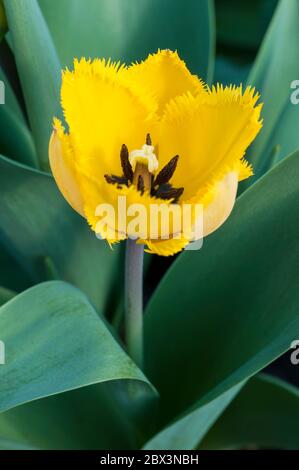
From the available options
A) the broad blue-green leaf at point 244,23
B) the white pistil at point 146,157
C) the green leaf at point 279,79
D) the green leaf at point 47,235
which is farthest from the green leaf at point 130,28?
the broad blue-green leaf at point 244,23

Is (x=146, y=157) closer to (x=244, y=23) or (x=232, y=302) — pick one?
(x=232, y=302)

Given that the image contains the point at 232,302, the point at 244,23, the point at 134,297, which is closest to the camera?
the point at 134,297

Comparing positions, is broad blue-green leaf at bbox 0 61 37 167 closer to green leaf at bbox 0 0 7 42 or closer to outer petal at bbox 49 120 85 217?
green leaf at bbox 0 0 7 42

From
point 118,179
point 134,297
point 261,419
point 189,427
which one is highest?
point 118,179

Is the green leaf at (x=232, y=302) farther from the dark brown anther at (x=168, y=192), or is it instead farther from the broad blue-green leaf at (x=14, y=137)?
the broad blue-green leaf at (x=14, y=137)

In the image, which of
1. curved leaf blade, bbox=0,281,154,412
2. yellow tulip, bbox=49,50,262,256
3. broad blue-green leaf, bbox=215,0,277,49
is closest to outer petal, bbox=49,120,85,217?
yellow tulip, bbox=49,50,262,256

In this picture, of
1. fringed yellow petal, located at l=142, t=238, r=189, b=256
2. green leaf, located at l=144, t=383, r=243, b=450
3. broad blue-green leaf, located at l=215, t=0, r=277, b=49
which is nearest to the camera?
fringed yellow petal, located at l=142, t=238, r=189, b=256

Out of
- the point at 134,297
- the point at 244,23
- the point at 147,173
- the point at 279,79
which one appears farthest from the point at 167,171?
the point at 244,23
